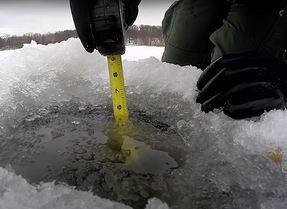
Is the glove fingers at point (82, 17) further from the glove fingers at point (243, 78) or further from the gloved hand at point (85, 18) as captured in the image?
the glove fingers at point (243, 78)

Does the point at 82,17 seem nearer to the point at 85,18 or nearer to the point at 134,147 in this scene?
the point at 85,18

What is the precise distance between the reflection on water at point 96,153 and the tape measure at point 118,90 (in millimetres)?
47

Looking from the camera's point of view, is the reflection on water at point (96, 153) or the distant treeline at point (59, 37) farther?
A: the distant treeline at point (59, 37)

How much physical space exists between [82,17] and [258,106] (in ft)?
2.16

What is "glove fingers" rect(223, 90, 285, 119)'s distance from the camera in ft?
3.43

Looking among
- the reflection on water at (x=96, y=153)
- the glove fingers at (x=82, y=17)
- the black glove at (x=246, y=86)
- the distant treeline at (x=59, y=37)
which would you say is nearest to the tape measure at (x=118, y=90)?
the reflection on water at (x=96, y=153)

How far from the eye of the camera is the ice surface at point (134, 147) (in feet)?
2.59

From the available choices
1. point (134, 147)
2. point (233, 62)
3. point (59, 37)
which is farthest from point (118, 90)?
point (59, 37)

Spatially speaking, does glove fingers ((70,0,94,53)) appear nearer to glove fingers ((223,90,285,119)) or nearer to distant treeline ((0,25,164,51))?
glove fingers ((223,90,285,119))

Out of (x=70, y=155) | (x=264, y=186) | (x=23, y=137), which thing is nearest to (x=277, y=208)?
(x=264, y=186)

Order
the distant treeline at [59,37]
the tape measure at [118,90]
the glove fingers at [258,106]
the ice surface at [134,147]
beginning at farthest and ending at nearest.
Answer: the distant treeline at [59,37]
the tape measure at [118,90]
the glove fingers at [258,106]
the ice surface at [134,147]

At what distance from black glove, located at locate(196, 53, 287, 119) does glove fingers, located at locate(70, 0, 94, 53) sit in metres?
0.46

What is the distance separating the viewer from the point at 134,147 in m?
1.07

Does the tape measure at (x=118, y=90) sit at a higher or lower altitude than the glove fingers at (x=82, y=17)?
lower
